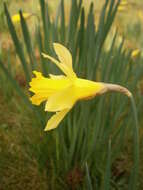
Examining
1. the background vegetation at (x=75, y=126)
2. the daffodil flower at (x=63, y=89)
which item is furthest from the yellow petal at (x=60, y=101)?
the background vegetation at (x=75, y=126)

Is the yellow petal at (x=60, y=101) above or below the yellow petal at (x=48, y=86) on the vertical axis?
below

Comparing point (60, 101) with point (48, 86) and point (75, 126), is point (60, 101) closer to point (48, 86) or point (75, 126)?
point (48, 86)

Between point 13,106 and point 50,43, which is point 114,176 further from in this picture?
point 13,106

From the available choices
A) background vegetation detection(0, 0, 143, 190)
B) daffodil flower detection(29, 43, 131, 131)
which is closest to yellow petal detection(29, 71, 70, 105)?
daffodil flower detection(29, 43, 131, 131)

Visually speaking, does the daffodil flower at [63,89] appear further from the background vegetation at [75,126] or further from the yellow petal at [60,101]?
the background vegetation at [75,126]

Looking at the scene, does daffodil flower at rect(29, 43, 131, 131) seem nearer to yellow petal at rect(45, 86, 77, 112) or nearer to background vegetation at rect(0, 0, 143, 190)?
yellow petal at rect(45, 86, 77, 112)

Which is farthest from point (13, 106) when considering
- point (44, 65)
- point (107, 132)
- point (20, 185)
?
point (107, 132)

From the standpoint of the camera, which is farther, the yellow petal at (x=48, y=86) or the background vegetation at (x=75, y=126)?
the background vegetation at (x=75, y=126)

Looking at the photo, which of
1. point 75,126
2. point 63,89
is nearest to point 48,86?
point 63,89
